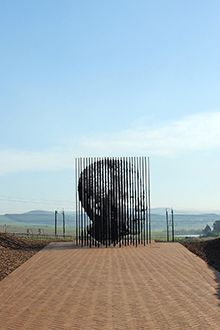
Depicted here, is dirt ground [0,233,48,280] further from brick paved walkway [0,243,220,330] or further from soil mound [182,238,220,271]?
soil mound [182,238,220,271]

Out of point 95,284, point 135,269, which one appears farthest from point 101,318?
point 135,269

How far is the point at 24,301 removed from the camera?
1227cm

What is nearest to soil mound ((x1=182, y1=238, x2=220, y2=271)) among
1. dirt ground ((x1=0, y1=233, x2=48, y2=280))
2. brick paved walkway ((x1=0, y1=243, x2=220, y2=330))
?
brick paved walkway ((x1=0, y1=243, x2=220, y2=330))

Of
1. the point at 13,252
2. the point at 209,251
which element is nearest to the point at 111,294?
the point at 209,251

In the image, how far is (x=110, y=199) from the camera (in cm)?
2678

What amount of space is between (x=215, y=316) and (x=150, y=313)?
111cm

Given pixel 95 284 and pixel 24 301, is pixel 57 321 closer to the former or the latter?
pixel 24 301

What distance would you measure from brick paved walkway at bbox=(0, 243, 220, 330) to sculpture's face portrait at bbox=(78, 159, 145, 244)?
618cm

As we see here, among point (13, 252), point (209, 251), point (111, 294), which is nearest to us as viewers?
point (111, 294)

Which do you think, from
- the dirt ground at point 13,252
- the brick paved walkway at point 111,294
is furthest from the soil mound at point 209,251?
the dirt ground at point 13,252

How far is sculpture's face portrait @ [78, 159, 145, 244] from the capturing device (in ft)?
87.7

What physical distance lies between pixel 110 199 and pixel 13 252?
17.8 feet

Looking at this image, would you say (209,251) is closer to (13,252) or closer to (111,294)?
(13,252)

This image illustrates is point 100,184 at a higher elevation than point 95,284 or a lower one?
higher
